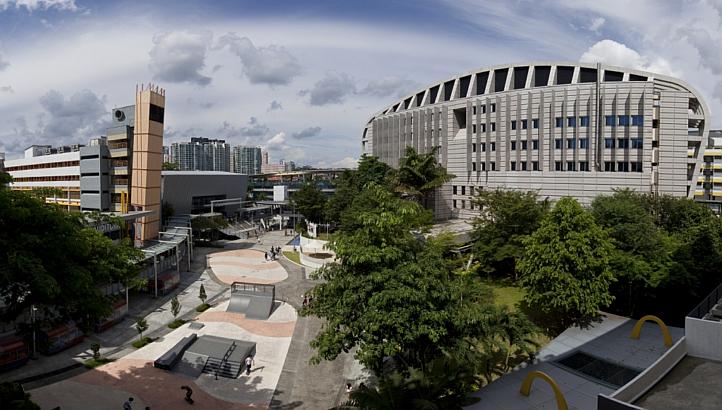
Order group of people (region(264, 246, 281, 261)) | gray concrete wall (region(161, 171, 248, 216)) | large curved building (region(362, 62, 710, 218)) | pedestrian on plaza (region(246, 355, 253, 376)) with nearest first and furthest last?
pedestrian on plaza (region(246, 355, 253, 376)) < large curved building (region(362, 62, 710, 218)) < group of people (region(264, 246, 281, 261)) < gray concrete wall (region(161, 171, 248, 216))

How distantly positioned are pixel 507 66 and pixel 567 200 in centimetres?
3852

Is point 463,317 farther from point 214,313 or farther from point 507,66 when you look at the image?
point 507,66

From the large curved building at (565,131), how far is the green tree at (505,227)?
52.9 ft

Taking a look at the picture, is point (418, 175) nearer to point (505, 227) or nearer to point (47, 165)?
point (505, 227)

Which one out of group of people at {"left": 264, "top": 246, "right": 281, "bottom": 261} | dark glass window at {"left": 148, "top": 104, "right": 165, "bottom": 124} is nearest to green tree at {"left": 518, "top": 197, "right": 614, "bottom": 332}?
group of people at {"left": 264, "top": 246, "right": 281, "bottom": 261}

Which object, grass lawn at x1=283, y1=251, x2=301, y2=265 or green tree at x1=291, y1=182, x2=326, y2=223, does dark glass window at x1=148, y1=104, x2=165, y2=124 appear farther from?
green tree at x1=291, y1=182, x2=326, y2=223

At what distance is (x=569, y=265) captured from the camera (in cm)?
2269

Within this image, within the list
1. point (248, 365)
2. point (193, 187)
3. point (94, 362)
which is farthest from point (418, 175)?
point (94, 362)

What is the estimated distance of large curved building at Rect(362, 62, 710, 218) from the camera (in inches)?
1753

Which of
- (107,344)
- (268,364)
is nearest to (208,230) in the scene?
(107,344)

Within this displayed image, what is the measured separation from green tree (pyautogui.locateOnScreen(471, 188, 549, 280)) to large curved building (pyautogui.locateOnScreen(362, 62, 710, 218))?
16130 mm

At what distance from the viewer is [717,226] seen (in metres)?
30.6

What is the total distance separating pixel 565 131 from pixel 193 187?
5267 cm

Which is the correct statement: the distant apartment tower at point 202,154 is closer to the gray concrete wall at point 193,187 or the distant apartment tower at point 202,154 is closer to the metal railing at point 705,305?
the gray concrete wall at point 193,187
